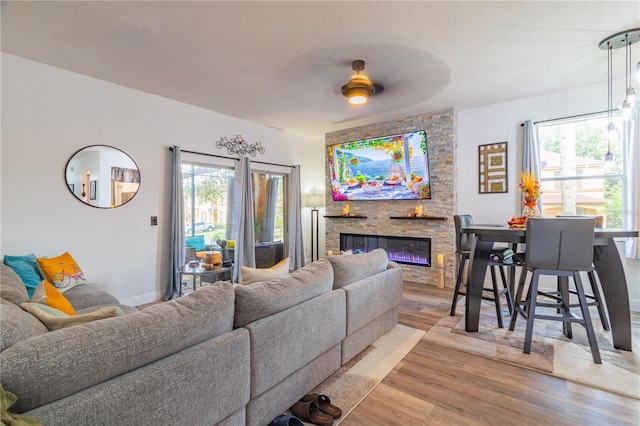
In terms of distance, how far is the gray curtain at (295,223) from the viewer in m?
5.89

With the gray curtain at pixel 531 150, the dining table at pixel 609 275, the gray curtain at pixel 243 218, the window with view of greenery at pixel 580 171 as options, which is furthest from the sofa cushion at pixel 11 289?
the window with view of greenery at pixel 580 171

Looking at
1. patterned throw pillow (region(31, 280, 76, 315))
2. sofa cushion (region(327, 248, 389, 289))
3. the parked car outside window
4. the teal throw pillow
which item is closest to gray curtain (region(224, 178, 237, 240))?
the parked car outside window

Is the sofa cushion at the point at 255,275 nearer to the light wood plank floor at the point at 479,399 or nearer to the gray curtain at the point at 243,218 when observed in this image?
the light wood plank floor at the point at 479,399

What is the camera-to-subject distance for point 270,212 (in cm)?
585

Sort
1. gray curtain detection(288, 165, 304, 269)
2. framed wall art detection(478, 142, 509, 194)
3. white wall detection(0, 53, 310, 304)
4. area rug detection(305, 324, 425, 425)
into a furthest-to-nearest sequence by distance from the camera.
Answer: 1. gray curtain detection(288, 165, 304, 269)
2. framed wall art detection(478, 142, 509, 194)
3. white wall detection(0, 53, 310, 304)
4. area rug detection(305, 324, 425, 425)

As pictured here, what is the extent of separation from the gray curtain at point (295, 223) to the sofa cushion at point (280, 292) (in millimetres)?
3707

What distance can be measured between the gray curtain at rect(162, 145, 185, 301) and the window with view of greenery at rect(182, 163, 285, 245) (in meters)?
0.33

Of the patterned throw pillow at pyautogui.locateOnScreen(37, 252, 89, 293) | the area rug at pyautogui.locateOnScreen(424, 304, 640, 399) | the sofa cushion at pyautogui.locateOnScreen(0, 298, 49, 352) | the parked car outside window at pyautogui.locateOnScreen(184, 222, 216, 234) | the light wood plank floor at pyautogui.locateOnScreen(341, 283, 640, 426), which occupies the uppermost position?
the parked car outside window at pyautogui.locateOnScreen(184, 222, 216, 234)

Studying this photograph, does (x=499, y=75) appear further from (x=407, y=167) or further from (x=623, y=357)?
(x=623, y=357)

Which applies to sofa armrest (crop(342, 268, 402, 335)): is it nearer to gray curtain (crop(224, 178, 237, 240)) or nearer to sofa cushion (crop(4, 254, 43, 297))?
sofa cushion (crop(4, 254, 43, 297))

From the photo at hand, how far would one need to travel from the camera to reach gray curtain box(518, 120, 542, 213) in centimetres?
400

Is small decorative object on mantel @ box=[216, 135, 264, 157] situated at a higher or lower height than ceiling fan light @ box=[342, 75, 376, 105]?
lower

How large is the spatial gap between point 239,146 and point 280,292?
12.5 feet

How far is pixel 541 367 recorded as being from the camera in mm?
2211
